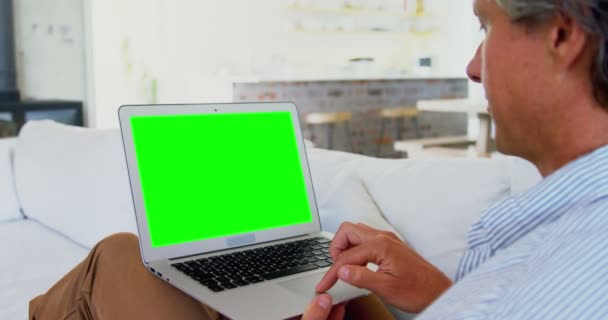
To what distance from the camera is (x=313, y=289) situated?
3.14 feet

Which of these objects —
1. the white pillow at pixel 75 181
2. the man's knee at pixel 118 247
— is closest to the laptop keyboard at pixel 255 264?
the man's knee at pixel 118 247

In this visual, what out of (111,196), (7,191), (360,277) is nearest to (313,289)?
(360,277)

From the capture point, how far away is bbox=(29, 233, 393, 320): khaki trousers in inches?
39.8

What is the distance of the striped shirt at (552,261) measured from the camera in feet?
1.36

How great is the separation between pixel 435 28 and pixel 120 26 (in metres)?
4.08

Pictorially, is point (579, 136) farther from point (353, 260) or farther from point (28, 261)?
point (28, 261)

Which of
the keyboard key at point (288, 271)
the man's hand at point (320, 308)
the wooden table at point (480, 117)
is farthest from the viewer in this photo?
the wooden table at point (480, 117)

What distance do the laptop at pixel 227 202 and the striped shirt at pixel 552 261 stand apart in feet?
1.39

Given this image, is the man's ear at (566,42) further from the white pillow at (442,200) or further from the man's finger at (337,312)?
the white pillow at (442,200)

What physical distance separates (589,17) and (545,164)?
6.1 inches

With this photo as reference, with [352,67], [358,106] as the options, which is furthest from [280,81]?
[352,67]

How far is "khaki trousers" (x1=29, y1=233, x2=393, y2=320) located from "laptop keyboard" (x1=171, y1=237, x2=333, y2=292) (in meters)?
0.06

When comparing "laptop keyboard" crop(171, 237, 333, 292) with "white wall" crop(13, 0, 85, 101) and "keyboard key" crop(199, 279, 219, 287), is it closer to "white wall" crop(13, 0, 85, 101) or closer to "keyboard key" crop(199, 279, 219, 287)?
"keyboard key" crop(199, 279, 219, 287)

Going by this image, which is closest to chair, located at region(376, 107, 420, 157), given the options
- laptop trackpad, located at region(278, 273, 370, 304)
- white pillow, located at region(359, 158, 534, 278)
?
white pillow, located at region(359, 158, 534, 278)
